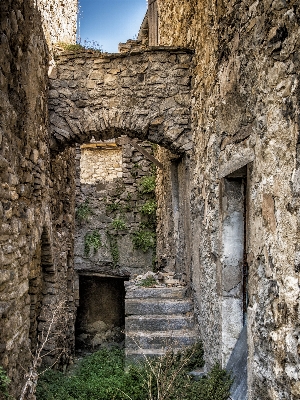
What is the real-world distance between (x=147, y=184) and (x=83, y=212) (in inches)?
65.8

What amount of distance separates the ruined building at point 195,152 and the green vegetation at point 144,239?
1842 mm

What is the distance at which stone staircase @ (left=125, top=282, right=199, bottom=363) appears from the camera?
161 inches

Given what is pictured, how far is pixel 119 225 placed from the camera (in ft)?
28.7

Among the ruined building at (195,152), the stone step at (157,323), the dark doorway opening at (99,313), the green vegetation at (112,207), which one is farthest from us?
the dark doorway opening at (99,313)

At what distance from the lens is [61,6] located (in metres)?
5.76

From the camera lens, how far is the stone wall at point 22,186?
9.47 feet

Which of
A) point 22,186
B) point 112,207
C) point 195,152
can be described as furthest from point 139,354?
point 112,207

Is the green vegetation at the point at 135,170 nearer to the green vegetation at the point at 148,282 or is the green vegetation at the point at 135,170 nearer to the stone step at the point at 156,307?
the green vegetation at the point at 148,282

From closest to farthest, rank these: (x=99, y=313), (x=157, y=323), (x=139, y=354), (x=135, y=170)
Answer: (x=139, y=354) < (x=157, y=323) < (x=135, y=170) < (x=99, y=313)

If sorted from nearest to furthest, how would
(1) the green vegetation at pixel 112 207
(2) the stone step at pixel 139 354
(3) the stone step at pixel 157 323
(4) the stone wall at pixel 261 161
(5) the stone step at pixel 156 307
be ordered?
1. (4) the stone wall at pixel 261 161
2. (2) the stone step at pixel 139 354
3. (3) the stone step at pixel 157 323
4. (5) the stone step at pixel 156 307
5. (1) the green vegetation at pixel 112 207

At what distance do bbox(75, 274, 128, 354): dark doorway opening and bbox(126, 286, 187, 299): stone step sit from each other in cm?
452

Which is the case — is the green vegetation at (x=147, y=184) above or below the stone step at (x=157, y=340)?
above

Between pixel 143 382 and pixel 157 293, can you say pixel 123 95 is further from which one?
pixel 143 382

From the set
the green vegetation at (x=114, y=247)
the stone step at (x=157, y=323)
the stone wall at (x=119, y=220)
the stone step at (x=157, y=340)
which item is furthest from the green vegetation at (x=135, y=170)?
the stone step at (x=157, y=340)
